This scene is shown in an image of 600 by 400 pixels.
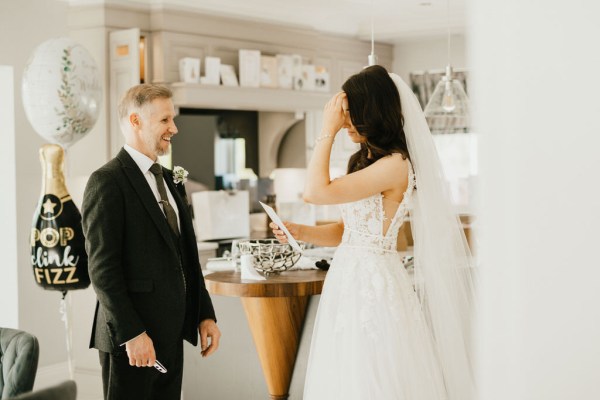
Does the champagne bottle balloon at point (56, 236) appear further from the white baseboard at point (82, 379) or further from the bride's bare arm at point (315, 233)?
the bride's bare arm at point (315, 233)

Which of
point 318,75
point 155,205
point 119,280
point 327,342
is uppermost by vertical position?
point 318,75

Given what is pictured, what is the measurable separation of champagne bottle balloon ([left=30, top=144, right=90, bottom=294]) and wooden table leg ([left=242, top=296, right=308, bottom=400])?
1.20 m

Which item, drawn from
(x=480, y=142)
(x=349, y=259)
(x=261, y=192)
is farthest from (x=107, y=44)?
(x=480, y=142)

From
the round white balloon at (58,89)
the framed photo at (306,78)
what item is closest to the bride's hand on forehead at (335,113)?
the round white balloon at (58,89)

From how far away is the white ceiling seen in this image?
20.4ft

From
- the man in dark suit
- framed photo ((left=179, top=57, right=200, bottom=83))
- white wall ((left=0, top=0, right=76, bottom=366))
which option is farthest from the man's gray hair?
framed photo ((left=179, top=57, right=200, bottom=83))

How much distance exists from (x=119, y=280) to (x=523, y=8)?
1.61m

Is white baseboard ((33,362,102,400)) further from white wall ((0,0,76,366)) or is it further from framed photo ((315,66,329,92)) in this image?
framed photo ((315,66,329,92))

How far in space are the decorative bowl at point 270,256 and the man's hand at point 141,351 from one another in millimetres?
921

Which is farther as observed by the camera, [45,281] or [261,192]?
[261,192]

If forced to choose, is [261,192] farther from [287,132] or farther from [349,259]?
[349,259]

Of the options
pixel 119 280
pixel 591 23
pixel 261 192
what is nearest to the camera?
pixel 591 23

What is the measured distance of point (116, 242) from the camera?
231cm

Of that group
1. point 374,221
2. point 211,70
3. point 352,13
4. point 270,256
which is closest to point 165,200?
point 374,221
